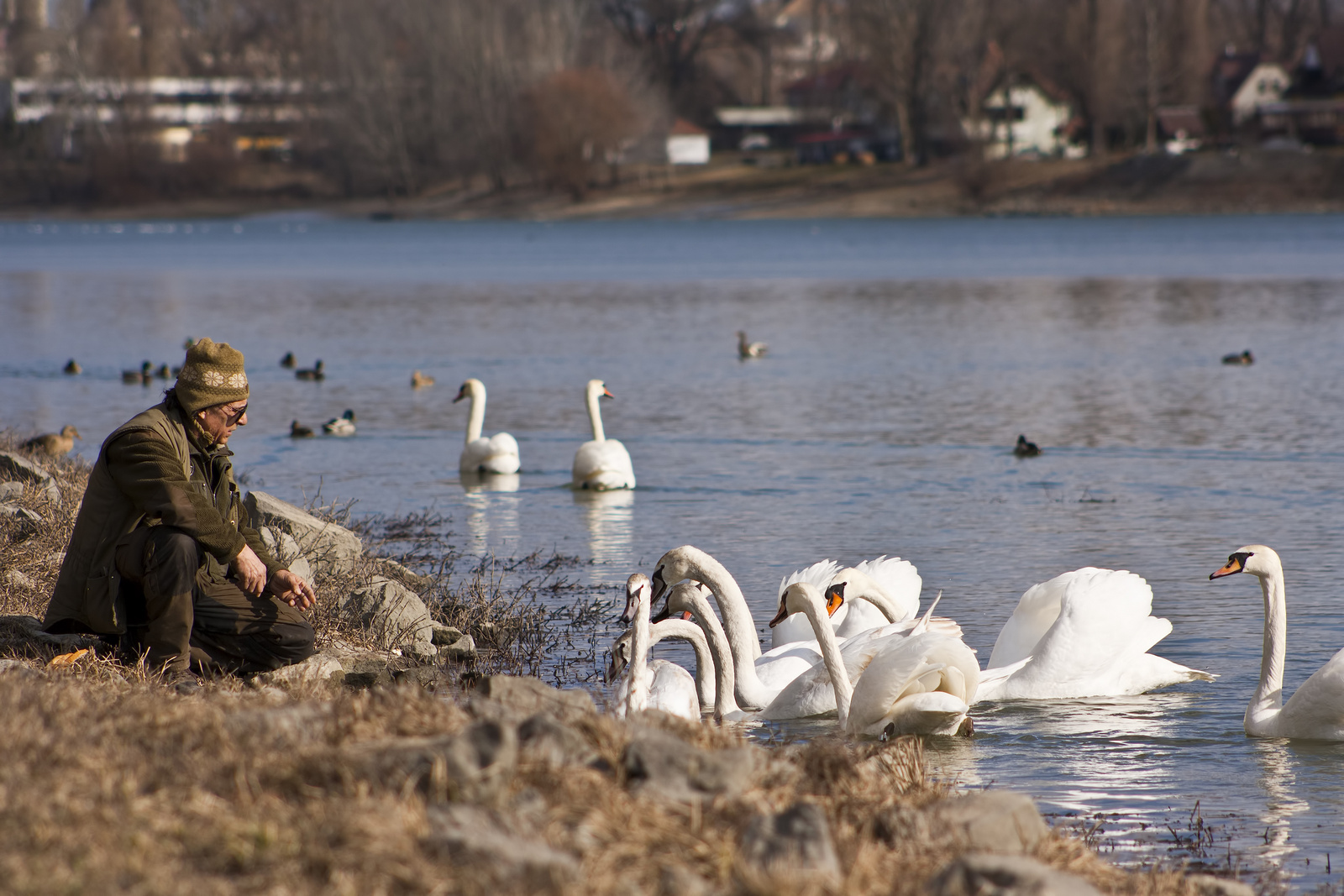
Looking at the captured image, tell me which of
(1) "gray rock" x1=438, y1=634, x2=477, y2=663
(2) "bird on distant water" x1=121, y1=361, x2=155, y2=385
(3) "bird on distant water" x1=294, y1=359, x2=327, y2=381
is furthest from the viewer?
(3) "bird on distant water" x1=294, y1=359, x2=327, y2=381

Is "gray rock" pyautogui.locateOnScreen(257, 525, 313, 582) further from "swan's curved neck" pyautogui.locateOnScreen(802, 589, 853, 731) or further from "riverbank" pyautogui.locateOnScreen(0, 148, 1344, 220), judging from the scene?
"riverbank" pyautogui.locateOnScreen(0, 148, 1344, 220)

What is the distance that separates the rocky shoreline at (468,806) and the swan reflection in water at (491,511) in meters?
6.31

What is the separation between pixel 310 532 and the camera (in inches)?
348

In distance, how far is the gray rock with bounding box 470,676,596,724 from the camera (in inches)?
192

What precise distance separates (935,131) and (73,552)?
84.2 meters

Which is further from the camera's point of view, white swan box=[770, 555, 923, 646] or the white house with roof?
the white house with roof

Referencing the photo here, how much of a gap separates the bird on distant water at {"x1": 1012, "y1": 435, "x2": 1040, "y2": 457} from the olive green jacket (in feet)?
34.1

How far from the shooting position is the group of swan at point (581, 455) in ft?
45.2

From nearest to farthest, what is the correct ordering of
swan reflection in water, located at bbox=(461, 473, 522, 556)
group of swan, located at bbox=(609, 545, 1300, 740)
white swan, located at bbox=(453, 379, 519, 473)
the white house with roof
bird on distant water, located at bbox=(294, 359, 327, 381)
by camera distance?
group of swan, located at bbox=(609, 545, 1300, 740) → swan reflection in water, located at bbox=(461, 473, 522, 556) → white swan, located at bbox=(453, 379, 519, 473) → bird on distant water, located at bbox=(294, 359, 327, 381) → the white house with roof

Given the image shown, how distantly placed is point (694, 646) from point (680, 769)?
3.11m

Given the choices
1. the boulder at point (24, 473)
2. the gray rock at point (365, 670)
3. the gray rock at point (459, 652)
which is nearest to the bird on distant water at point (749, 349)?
the boulder at point (24, 473)

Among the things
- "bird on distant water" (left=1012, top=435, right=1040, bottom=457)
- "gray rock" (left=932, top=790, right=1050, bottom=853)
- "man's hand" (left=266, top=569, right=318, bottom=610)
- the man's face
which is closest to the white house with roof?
"bird on distant water" (left=1012, top=435, right=1040, bottom=457)

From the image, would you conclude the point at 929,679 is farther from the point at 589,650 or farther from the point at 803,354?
the point at 803,354

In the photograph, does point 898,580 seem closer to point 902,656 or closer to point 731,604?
point 731,604
